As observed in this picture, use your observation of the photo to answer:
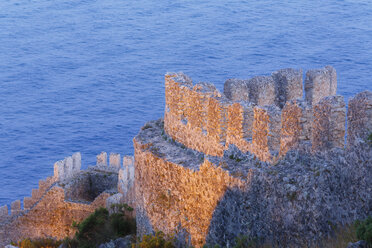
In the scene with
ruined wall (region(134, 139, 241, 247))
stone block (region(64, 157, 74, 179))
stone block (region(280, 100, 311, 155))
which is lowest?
stone block (region(64, 157, 74, 179))

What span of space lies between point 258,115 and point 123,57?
76899mm

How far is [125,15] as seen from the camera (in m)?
102

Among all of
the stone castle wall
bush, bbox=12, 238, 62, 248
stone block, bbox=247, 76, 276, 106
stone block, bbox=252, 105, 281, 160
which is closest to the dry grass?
stone block, bbox=252, 105, 281, 160

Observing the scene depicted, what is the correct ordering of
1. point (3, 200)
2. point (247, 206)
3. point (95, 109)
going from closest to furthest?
point (247, 206)
point (3, 200)
point (95, 109)

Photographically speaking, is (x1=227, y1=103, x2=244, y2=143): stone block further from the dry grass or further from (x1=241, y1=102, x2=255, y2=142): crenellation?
the dry grass

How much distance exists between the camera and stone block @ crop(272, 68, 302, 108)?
17.6 meters

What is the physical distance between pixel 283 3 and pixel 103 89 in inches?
1335

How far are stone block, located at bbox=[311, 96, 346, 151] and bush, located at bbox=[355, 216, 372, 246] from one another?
6.29ft

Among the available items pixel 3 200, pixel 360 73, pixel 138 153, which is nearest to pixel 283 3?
pixel 360 73

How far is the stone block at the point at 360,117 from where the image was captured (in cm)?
1141

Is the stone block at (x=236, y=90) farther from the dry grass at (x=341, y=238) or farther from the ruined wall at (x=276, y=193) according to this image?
the dry grass at (x=341, y=238)

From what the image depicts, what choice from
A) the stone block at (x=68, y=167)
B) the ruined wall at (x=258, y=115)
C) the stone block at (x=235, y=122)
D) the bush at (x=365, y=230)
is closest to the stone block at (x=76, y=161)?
the stone block at (x=68, y=167)

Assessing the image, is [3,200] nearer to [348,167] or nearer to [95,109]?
[95,109]

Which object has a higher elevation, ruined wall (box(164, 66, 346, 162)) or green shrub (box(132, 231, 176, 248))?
ruined wall (box(164, 66, 346, 162))
